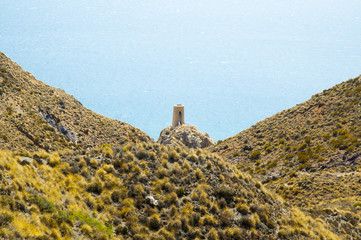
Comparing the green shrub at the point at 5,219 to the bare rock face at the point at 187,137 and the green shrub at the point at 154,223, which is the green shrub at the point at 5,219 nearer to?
the green shrub at the point at 154,223

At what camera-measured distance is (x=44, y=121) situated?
199 ft

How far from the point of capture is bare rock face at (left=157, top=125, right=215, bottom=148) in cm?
8856

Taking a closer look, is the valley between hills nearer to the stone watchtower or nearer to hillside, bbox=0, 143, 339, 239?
hillside, bbox=0, 143, 339, 239

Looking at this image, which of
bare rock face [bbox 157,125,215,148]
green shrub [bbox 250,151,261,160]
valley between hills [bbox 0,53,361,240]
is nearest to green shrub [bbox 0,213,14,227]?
valley between hills [bbox 0,53,361,240]

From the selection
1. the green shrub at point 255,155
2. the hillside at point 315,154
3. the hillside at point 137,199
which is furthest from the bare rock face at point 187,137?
the hillside at point 137,199

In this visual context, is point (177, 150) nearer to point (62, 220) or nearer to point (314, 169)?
point (62, 220)

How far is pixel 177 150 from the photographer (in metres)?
28.8

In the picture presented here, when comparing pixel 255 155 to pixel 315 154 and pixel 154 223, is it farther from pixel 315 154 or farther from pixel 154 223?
pixel 154 223

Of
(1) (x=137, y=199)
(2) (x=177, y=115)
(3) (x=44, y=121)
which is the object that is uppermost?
(2) (x=177, y=115)

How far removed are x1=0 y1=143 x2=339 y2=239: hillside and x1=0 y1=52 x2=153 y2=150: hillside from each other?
88.0ft

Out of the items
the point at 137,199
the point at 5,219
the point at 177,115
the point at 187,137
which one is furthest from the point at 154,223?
the point at 177,115

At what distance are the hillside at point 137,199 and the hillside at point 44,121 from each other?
26817 mm

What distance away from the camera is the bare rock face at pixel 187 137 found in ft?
291

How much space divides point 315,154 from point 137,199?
38.4m
